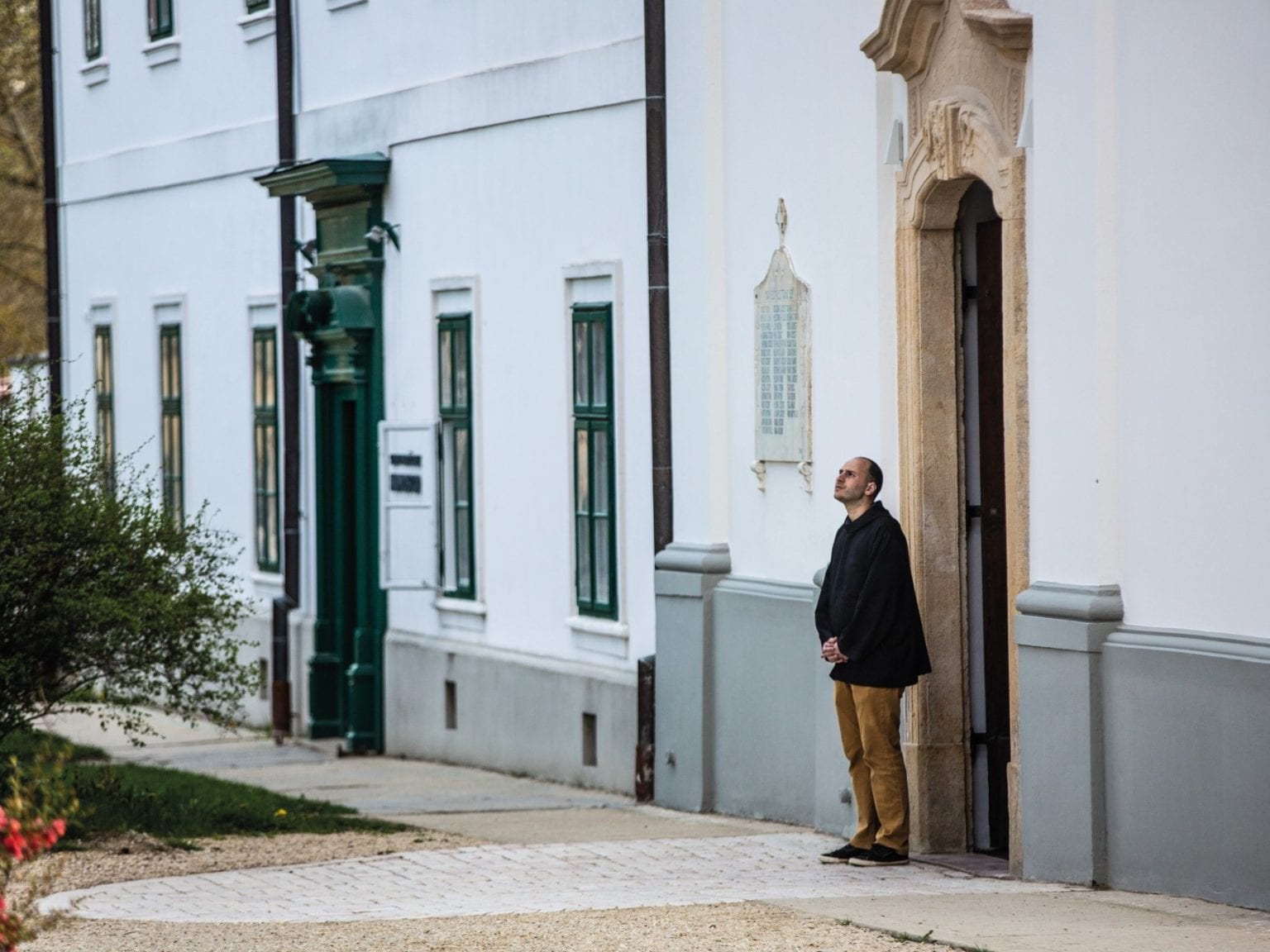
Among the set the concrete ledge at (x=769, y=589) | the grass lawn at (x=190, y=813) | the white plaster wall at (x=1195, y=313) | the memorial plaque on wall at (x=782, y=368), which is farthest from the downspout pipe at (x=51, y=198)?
the white plaster wall at (x=1195, y=313)

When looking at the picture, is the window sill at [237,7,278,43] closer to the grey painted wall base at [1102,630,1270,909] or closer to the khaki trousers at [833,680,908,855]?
the khaki trousers at [833,680,908,855]

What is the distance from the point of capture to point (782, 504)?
13422mm

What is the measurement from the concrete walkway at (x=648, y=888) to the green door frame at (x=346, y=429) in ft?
13.9

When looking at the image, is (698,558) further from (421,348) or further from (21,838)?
(21,838)

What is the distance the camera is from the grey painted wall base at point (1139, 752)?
31.3 feet

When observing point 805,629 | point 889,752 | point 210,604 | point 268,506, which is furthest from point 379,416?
point 889,752

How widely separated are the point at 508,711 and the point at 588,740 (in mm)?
1246

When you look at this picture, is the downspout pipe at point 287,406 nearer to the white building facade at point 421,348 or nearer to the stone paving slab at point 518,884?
the white building facade at point 421,348

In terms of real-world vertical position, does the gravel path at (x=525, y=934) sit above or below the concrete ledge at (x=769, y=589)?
below

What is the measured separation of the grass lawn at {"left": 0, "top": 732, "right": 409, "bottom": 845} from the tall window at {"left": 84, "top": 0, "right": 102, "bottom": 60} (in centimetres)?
1152

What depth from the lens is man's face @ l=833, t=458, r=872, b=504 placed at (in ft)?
38.0

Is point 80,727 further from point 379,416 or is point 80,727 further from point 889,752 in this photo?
point 889,752

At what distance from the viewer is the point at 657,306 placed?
14.6 metres

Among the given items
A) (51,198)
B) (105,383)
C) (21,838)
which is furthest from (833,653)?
(51,198)
